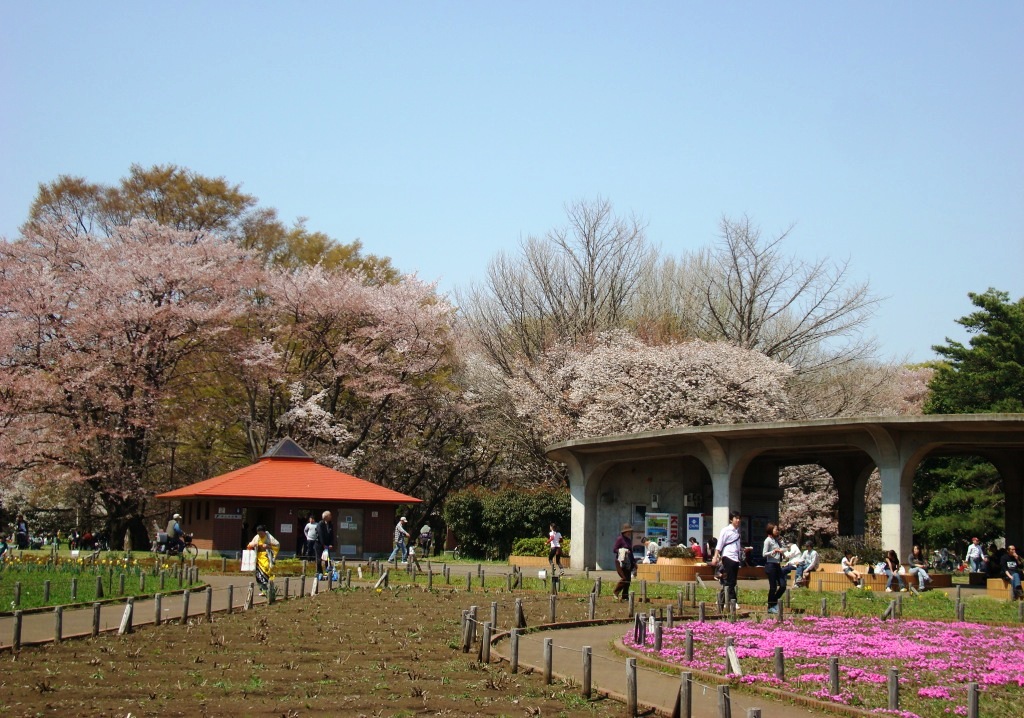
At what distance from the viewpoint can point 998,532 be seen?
4478 centimetres

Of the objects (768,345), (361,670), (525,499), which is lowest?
(361,670)

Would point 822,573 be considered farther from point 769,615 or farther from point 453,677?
point 453,677

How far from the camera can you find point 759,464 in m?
38.7

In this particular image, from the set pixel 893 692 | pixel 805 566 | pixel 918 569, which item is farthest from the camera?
pixel 805 566

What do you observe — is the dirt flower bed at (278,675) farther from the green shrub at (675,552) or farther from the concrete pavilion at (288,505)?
the concrete pavilion at (288,505)

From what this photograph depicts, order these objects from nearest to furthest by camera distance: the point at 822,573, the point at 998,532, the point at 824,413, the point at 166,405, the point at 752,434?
the point at 822,573, the point at 752,434, the point at 998,532, the point at 166,405, the point at 824,413

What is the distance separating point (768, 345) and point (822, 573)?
970 inches

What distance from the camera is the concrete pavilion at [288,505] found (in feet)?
135

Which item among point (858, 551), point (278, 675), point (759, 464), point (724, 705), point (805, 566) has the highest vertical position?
point (759, 464)

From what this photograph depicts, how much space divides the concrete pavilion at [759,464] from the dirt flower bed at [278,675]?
15350mm

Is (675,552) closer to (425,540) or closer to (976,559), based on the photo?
(976,559)

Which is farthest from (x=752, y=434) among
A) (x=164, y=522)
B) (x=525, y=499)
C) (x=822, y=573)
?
(x=164, y=522)

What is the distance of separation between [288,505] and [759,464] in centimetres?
1662

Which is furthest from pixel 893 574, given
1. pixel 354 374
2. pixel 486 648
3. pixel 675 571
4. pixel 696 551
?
pixel 354 374
